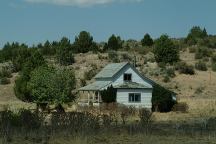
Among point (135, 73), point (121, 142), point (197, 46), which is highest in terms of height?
point (197, 46)

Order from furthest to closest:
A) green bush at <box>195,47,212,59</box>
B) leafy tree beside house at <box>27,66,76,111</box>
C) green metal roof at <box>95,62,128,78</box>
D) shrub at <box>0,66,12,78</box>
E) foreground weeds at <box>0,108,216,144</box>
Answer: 1. green bush at <box>195,47,212,59</box>
2. shrub at <box>0,66,12,78</box>
3. green metal roof at <box>95,62,128,78</box>
4. leafy tree beside house at <box>27,66,76,111</box>
5. foreground weeds at <box>0,108,216,144</box>

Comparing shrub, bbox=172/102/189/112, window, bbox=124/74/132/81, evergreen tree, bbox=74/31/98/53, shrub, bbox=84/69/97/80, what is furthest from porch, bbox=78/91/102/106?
evergreen tree, bbox=74/31/98/53

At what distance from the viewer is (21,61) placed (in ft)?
336

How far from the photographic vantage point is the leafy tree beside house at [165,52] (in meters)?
102

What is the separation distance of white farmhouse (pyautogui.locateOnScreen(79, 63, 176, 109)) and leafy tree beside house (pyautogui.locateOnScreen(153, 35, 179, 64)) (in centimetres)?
3495

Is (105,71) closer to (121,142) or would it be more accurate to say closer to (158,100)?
(158,100)

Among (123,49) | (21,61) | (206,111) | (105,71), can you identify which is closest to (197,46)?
(123,49)

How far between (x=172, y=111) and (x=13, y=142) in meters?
39.8

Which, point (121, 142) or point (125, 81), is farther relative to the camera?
point (125, 81)

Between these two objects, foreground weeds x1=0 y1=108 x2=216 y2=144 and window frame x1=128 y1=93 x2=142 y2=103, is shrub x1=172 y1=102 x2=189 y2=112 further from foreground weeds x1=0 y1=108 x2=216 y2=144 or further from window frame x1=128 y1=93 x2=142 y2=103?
foreground weeds x1=0 y1=108 x2=216 y2=144

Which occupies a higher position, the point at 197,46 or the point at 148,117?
the point at 197,46

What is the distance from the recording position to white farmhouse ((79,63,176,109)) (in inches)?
2576

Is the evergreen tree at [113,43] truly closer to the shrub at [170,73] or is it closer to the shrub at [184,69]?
the shrub at [184,69]

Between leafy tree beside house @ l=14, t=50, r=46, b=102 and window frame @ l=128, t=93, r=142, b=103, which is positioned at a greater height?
leafy tree beside house @ l=14, t=50, r=46, b=102
